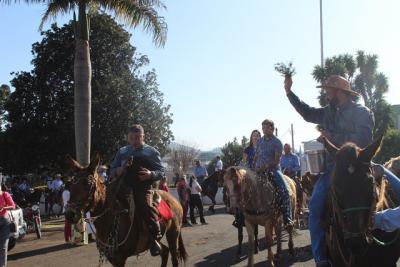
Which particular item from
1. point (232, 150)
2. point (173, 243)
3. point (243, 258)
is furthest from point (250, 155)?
point (232, 150)

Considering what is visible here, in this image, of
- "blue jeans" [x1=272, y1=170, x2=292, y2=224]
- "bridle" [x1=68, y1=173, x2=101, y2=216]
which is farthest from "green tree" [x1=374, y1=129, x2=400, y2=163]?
"bridle" [x1=68, y1=173, x2=101, y2=216]

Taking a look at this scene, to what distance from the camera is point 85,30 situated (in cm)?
1441

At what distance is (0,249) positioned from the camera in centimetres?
820

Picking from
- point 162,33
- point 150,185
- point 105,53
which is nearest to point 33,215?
point 162,33

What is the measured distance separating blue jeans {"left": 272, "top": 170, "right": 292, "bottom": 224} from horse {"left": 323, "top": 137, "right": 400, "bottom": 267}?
16.2 ft

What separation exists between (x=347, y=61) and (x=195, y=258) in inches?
1164

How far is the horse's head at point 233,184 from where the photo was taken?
352 inches

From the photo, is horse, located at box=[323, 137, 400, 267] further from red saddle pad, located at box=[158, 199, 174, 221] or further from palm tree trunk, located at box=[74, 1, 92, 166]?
palm tree trunk, located at box=[74, 1, 92, 166]

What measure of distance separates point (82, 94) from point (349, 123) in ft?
34.9

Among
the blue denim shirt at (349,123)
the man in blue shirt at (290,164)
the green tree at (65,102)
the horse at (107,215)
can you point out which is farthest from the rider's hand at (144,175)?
the green tree at (65,102)

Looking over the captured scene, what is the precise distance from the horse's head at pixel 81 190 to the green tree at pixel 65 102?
21.4 m

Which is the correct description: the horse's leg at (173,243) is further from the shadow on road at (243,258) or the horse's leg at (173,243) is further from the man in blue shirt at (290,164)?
the man in blue shirt at (290,164)

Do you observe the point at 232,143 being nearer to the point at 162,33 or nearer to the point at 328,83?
the point at 162,33

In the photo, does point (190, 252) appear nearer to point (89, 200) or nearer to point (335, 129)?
point (89, 200)
